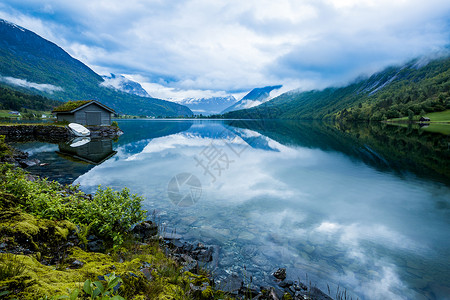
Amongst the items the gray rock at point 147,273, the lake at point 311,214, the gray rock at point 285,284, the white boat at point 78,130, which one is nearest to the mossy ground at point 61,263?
the gray rock at point 147,273

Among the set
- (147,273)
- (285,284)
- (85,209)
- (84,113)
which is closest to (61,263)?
(147,273)

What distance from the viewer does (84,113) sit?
2311 inches

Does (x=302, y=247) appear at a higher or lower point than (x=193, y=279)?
lower

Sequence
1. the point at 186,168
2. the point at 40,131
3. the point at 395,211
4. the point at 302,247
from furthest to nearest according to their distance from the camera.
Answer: the point at 40,131 < the point at 186,168 < the point at 395,211 < the point at 302,247

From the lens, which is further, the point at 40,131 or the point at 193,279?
the point at 40,131

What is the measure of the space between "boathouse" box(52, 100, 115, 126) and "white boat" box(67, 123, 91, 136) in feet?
14.8

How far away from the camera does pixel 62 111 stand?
5909cm

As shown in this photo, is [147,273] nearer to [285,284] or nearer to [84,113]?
[285,284]

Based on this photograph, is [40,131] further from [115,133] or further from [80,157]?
[80,157]

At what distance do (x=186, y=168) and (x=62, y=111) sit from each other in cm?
5097

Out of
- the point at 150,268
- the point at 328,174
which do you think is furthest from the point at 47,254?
the point at 328,174

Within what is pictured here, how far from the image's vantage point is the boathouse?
189 feet

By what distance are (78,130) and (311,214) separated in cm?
5631

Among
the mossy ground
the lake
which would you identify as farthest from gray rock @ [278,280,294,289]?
the mossy ground
